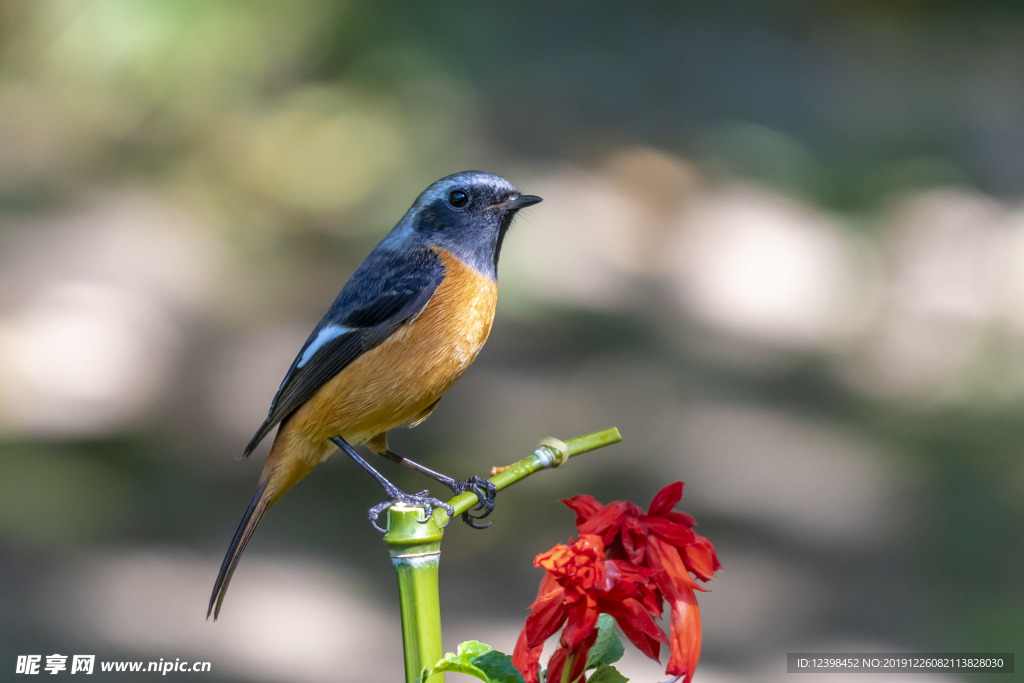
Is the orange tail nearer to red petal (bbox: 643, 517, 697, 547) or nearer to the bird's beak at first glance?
the bird's beak

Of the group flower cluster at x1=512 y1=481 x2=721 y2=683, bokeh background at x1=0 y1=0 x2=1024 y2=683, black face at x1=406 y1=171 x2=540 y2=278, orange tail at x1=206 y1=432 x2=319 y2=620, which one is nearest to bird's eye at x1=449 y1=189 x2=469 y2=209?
black face at x1=406 y1=171 x2=540 y2=278

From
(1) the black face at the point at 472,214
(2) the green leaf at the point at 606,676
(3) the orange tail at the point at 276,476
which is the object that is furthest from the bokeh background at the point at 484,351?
(2) the green leaf at the point at 606,676

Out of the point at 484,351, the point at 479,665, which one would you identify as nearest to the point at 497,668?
the point at 479,665

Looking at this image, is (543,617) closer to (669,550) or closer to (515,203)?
(669,550)

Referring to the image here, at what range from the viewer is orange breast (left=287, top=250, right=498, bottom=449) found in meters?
1.86

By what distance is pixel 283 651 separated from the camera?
496 centimetres

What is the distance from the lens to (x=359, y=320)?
2008mm

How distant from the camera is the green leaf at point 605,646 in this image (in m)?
1.08

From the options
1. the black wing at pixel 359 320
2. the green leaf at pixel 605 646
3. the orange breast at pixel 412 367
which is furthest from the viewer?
the black wing at pixel 359 320

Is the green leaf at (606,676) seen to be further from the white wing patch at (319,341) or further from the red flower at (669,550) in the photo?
the white wing patch at (319,341)

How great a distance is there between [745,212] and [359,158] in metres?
3.44

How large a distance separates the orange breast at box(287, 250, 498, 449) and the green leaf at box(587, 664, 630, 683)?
2.73 ft

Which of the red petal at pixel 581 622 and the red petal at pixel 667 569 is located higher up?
the red petal at pixel 667 569

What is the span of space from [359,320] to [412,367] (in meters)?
0.21
